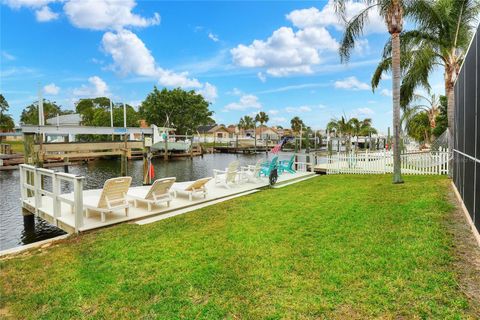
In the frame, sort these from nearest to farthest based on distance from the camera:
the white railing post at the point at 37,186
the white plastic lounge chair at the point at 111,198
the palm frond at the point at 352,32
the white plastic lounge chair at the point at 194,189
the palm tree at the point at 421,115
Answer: the white plastic lounge chair at the point at 111,198 < the white railing post at the point at 37,186 < the white plastic lounge chair at the point at 194,189 < the palm frond at the point at 352,32 < the palm tree at the point at 421,115

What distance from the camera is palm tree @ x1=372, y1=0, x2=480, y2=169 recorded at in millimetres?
12977

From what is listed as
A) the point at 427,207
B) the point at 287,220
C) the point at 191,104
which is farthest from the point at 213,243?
the point at 191,104

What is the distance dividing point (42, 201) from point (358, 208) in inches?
331

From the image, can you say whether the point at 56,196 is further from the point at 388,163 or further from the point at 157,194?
the point at 388,163

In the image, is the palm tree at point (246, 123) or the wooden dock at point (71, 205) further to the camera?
the palm tree at point (246, 123)

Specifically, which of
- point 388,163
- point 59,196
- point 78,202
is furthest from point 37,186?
point 388,163

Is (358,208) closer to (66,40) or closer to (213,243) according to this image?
(213,243)

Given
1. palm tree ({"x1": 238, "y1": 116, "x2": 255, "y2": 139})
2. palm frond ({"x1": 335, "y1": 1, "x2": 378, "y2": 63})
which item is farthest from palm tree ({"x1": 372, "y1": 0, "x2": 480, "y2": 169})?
palm tree ({"x1": 238, "y1": 116, "x2": 255, "y2": 139})

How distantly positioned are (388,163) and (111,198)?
1549 centimetres

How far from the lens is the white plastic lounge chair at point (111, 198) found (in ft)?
24.9

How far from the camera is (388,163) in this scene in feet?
60.8

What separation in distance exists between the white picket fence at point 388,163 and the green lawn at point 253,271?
9.89m

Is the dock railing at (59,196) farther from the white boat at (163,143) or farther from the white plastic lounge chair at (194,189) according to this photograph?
the white boat at (163,143)

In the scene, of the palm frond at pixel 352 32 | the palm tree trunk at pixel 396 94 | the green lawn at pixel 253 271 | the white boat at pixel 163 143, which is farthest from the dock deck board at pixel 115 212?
the white boat at pixel 163 143
